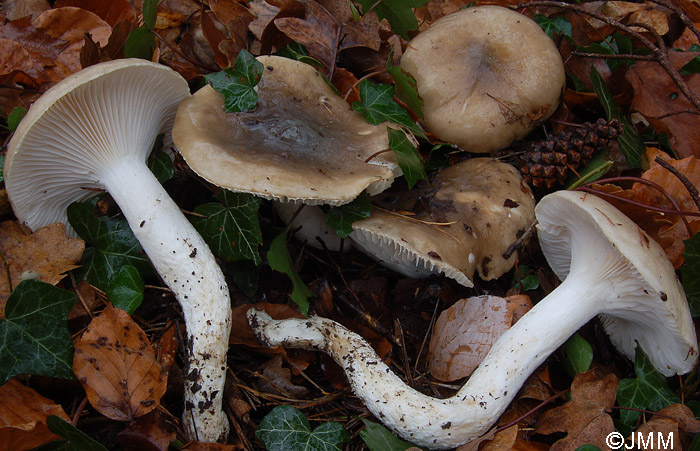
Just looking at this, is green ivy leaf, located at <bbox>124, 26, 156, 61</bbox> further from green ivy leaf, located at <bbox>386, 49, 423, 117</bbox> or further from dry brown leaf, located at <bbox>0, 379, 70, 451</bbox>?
dry brown leaf, located at <bbox>0, 379, 70, 451</bbox>

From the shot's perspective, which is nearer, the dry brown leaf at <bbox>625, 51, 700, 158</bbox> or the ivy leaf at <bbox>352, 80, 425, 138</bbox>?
the ivy leaf at <bbox>352, 80, 425, 138</bbox>

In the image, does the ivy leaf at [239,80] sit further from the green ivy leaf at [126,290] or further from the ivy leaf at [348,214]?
the green ivy leaf at [126,290]

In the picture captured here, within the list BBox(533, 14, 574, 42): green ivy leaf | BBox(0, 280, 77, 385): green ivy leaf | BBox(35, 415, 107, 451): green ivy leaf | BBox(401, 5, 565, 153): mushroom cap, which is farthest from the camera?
BBox(533, 14, 574, 42): green ivy leaf

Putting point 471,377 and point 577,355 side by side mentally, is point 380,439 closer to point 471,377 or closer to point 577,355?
point 471,377

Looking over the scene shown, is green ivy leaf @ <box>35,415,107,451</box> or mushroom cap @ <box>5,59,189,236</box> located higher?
mushroom cap @ <box>5,59,189,236</box>

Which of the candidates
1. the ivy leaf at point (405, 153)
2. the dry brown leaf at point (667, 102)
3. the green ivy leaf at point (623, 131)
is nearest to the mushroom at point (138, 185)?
the ivy leaf at point (405, 153)

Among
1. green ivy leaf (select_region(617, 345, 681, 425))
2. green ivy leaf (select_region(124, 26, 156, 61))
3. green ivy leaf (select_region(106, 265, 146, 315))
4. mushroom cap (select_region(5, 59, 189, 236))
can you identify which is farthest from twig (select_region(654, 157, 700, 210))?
green ivy leaf (select_region(124, 26, 156, 61))

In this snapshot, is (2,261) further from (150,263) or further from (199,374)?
(199,374)
